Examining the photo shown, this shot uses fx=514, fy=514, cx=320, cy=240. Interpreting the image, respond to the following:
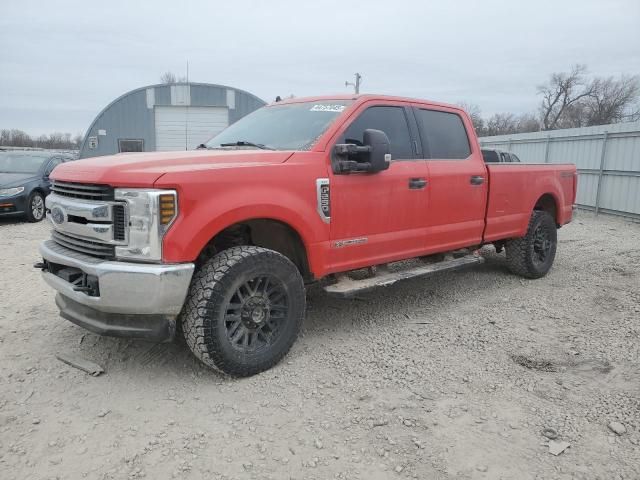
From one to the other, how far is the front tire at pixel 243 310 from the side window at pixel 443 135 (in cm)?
204

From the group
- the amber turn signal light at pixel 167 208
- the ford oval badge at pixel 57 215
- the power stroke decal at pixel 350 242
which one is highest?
the amber turn signal light at pixel 167 208

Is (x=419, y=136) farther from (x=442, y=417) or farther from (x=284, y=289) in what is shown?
(x=442, y=417)

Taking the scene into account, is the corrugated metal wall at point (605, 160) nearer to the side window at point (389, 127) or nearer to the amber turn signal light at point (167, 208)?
the side window at point (389, 127)

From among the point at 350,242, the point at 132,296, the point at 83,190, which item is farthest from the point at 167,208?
the point at 350,242

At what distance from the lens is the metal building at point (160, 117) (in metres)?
20.8

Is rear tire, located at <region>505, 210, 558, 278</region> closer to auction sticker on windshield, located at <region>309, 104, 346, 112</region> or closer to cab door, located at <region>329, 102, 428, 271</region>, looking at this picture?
cab door, located at <region>329, 102, 428, 271</region>

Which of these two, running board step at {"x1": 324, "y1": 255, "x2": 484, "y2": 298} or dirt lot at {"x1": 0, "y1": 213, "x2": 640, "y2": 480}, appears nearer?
dirt lot at {"x1": 0, "y1": 213, "x2": 640, "y2": 480}

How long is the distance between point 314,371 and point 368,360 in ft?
1.45

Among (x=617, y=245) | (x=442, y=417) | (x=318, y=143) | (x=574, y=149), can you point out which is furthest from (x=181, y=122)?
(x=442, y=417)

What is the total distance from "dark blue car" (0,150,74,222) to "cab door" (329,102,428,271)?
29.2 feet

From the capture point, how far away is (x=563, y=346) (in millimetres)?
4133

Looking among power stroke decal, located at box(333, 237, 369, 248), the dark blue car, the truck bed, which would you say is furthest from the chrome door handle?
the dark blue car

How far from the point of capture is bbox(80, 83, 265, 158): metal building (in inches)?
821

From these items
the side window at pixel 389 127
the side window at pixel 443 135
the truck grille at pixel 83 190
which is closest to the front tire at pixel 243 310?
the truck grille at pixel 83 190
